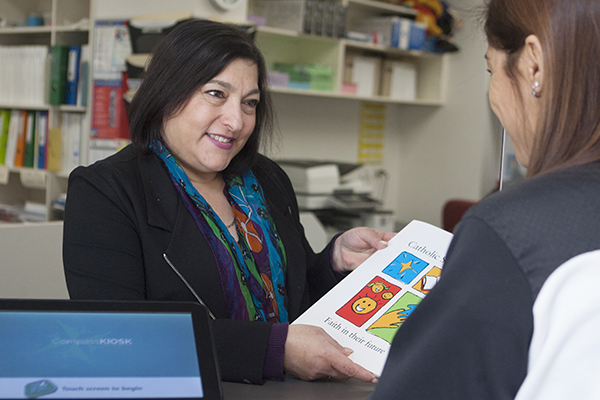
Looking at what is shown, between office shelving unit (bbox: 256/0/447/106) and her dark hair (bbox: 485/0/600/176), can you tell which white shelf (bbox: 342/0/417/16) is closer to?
office shelving unit (bbox: 256/0/447/106)

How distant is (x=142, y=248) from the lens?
1.24 metres

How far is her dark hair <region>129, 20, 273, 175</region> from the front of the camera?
54.6 inches

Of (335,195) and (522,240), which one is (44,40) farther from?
(522,240)

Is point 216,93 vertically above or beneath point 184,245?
above

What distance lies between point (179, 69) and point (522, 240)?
997 millimetres

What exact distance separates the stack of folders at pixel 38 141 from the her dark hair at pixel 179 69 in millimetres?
2058

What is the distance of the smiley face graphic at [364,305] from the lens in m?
1.10

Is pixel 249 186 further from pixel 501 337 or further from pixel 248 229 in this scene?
pixel 501 337

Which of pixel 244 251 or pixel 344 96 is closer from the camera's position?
pixel 244 251

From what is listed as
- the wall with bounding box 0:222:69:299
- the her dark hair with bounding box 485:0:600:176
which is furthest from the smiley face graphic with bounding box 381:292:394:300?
the wall with bounding box 0:222:69:299

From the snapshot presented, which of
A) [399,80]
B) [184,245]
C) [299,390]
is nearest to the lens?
[299,390]

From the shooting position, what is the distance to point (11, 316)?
81cm

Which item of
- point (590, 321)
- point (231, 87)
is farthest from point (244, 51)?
point (590, 321)

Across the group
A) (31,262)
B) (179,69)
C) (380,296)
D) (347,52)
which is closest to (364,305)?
(380,296)
